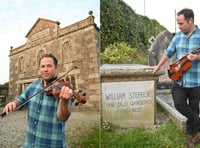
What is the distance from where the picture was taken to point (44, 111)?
6.39 feet

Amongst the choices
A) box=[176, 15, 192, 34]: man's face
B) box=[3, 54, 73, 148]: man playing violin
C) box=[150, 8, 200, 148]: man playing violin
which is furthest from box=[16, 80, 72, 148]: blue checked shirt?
box=[176, 15, 192, 34]: man's face

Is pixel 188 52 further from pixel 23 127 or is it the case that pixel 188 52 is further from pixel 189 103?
pixel 23 127

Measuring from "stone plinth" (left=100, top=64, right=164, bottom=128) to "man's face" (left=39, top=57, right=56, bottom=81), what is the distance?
514 millimetres

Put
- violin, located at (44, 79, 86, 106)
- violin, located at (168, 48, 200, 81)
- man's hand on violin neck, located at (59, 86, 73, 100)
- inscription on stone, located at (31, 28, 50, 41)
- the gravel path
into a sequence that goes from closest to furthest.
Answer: man's hand on violin neck, located at (59, 86, 73, 100)
violin, located at (44, 79, 86, 106)
the gravel path
inscription on stone, located at (31, 28, 50, 41)
violin, located at (168, 48, 200, 81)

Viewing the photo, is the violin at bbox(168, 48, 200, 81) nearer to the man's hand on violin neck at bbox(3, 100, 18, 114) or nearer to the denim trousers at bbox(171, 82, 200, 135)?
the denim trousers at bbox(171, 82, 200, 135)

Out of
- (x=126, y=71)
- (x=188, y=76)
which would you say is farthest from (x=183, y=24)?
(x=126, y=71)

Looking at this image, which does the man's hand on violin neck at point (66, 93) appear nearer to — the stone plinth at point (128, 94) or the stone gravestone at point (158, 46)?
the stone plinth at point (128, 94)

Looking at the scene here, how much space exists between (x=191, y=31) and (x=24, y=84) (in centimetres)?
125

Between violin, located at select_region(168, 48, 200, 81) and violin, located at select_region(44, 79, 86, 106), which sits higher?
violin, located at select_region(168, 48, 200, 81)

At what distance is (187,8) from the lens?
97.0 inches

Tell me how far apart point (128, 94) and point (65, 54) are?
57cm

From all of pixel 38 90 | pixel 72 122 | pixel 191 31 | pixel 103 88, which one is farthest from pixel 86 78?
pixel 191 31

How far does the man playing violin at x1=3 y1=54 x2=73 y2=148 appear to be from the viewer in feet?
6.32

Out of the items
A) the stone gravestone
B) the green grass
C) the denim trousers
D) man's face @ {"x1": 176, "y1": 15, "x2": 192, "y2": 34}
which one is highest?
man's face @ {"x1": 176, "y1": 15, "x2": 192, "y2": 34}
